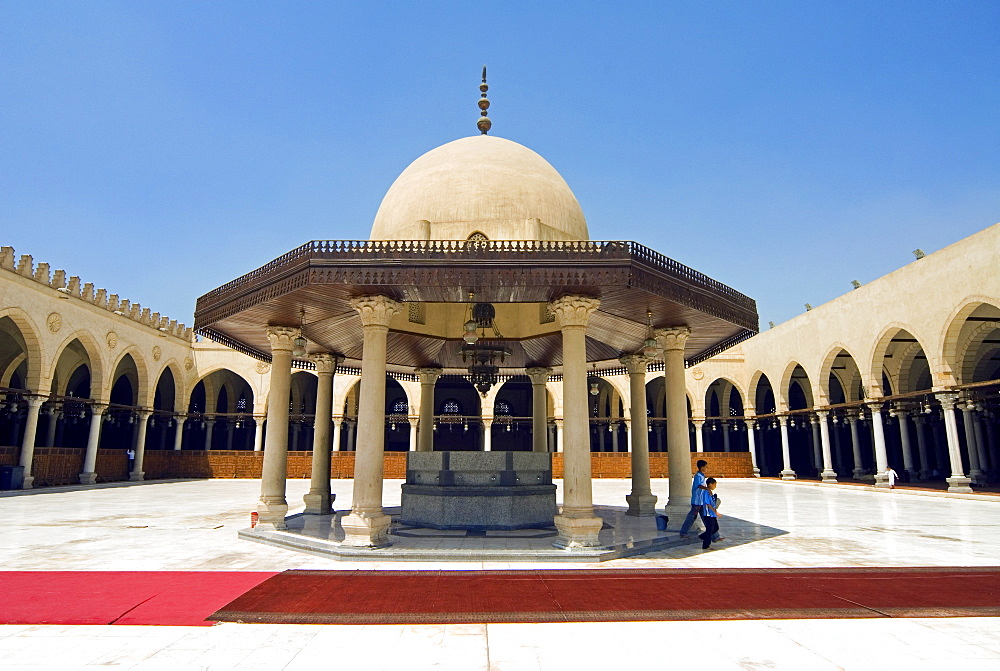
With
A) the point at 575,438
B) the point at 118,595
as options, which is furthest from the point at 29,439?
the point at 575,438

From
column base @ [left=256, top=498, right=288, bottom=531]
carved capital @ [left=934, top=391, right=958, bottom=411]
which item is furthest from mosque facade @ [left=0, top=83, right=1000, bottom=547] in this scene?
carved capital @ [left=934, top=391, right=958, bottom=411]

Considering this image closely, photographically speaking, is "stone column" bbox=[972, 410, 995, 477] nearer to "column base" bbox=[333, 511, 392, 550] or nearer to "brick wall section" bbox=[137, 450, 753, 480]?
"brick wall section" bbox=[137, 450, 753, 480]

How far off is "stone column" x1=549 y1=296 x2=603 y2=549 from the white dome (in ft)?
10.3

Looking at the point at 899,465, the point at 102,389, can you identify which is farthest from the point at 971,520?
the point at 102,389

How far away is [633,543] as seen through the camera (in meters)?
9.14

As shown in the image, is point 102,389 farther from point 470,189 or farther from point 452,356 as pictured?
point 470,189

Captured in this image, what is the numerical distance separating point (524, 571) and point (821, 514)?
1052cm

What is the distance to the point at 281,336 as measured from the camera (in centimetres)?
1176

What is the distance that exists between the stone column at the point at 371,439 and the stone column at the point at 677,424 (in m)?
5.27

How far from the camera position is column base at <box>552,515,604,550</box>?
346 inches

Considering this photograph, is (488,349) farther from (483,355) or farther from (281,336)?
(281,336)

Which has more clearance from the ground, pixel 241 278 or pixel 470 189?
pixel 470 189

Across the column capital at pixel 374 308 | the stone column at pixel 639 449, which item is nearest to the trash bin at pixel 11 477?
the column capital at pixel 374 308

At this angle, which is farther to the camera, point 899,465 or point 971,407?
point 899,465
